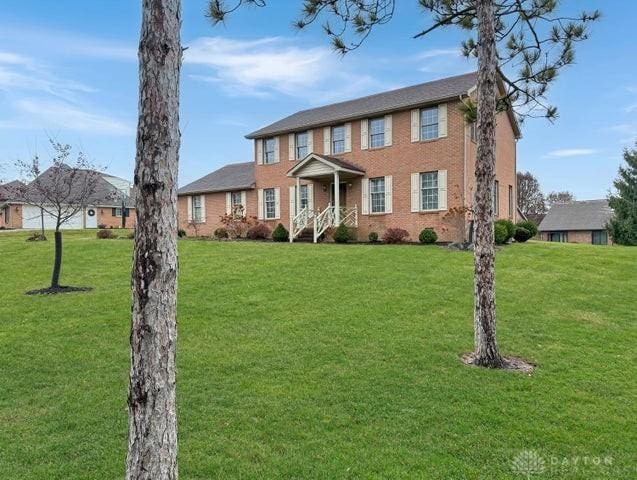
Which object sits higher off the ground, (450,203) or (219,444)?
(450,203)

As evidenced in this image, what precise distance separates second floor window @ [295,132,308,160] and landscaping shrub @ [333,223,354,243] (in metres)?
5.13

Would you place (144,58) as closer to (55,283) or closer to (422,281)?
(422,281)

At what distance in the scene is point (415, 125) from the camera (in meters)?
18.1

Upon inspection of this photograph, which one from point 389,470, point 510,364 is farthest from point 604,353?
point 389,470

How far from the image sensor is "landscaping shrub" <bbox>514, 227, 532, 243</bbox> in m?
18.0

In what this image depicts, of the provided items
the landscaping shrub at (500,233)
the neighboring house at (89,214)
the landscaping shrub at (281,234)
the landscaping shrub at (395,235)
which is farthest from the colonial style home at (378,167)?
the neighboring house at (89,214)

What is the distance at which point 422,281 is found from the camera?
10.1 m

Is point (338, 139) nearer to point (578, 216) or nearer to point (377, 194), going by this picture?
point (377, 194)

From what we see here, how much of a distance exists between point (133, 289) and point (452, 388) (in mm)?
3770

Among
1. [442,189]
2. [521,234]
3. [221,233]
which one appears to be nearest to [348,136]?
[442,189]

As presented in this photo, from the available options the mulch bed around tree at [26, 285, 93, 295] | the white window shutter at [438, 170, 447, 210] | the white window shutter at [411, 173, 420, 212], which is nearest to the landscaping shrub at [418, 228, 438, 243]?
the white window shutter at [438, 170, 447, 210]

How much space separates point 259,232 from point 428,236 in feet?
28.5

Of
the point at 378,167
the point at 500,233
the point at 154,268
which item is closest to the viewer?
the point at 154,268

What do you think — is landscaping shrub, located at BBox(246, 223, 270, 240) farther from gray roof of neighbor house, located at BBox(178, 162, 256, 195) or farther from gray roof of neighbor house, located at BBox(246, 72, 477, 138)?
gray roof of neighbor house, located at BBox(246, 72, 477, 138)
